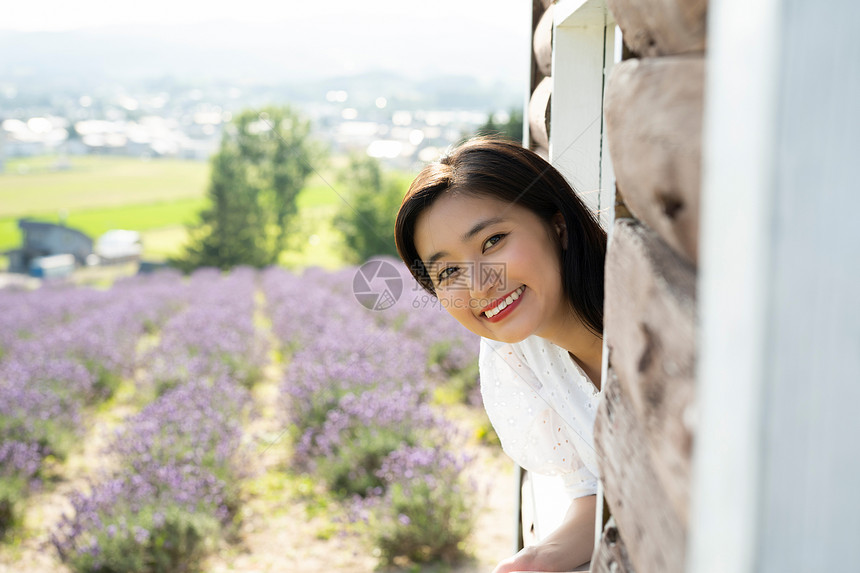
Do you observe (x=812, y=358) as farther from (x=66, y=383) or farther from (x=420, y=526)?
(x=66, y=383)

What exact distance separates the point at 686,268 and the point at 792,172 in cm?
22

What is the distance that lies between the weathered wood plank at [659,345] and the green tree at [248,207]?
1933 cm

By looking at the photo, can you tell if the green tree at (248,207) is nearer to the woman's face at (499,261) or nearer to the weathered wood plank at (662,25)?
the woman's face at (499,261)

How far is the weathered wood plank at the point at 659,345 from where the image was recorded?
0.47 m

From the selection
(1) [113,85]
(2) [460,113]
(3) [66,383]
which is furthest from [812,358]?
(1) [113,85]

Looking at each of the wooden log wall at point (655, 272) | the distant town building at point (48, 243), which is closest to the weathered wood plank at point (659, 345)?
the wooden log wall at point (655, 272)

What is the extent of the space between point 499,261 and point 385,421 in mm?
2562

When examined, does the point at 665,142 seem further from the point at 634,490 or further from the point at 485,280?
the point at 485,280

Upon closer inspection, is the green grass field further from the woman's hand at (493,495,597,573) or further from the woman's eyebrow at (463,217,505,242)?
the woman's hand at (493,495,597,573)

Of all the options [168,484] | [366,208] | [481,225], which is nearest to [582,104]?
[481,225]

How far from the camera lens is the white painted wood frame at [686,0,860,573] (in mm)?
306

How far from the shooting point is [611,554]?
2.56 feet

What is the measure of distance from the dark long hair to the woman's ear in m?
0.01

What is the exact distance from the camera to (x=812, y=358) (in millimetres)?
321
